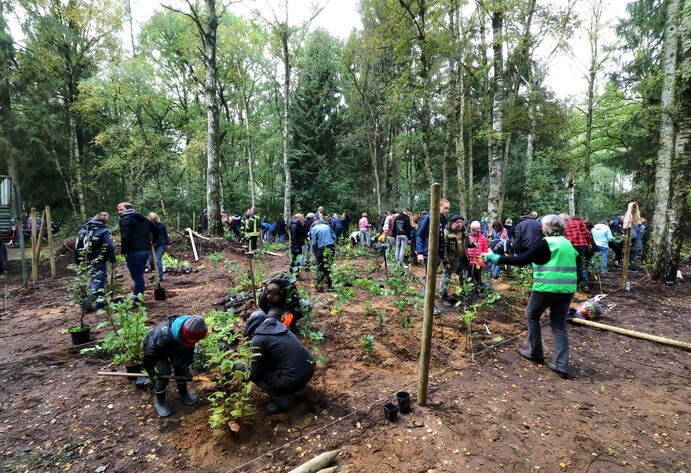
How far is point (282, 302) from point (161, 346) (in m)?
1.49

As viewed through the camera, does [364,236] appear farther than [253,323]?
Yes

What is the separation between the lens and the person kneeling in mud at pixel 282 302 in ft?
13.3

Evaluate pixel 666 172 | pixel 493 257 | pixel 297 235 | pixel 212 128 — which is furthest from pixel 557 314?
pixel 212 128

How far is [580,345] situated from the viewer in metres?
4.75

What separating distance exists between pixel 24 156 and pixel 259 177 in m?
14.2

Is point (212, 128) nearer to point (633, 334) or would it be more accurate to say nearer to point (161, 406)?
point (161, 406)

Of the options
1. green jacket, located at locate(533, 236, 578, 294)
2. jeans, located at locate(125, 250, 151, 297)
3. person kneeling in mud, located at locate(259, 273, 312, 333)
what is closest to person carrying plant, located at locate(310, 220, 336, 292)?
person kneeling in mud, located at locate(259, 273, 312, 333)

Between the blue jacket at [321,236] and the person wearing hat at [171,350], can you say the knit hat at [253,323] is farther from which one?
the blue jacket at [321,236]

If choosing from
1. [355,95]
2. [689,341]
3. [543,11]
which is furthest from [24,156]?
[689,341]

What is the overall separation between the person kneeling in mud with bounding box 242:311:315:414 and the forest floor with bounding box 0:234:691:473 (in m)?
0.24

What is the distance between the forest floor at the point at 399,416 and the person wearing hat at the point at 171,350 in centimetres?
15

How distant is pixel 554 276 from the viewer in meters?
3.70

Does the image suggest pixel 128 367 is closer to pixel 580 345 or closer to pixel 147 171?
pixel 580 345

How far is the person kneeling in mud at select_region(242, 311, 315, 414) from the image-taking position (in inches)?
119
